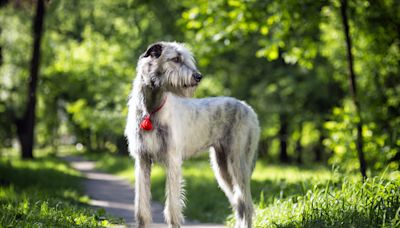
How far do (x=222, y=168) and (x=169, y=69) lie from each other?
182cm

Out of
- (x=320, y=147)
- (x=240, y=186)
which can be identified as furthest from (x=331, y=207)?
(x=320, y=147)

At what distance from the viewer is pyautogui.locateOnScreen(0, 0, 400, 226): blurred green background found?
9.61m

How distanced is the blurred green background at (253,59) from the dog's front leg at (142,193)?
115 inches

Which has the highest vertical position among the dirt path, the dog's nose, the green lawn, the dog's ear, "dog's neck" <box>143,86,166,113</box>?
the dog's ear

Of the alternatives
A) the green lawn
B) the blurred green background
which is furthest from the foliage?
the blurred green background

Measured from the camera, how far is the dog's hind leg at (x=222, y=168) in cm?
680

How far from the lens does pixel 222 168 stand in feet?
22.5

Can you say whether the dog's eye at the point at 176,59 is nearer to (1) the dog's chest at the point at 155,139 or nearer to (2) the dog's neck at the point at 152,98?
(2) the dog's neck at the point at 152,98

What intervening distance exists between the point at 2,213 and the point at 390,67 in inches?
376

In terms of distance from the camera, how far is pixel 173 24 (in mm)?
19062

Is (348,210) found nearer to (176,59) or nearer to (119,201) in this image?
(176,59)

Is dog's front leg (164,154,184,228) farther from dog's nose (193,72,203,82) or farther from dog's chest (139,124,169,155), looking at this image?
dog's nose (193,72,203,82)

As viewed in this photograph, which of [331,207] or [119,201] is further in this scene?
[119,201]

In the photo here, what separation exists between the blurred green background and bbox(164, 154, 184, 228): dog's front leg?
263 centimetres
